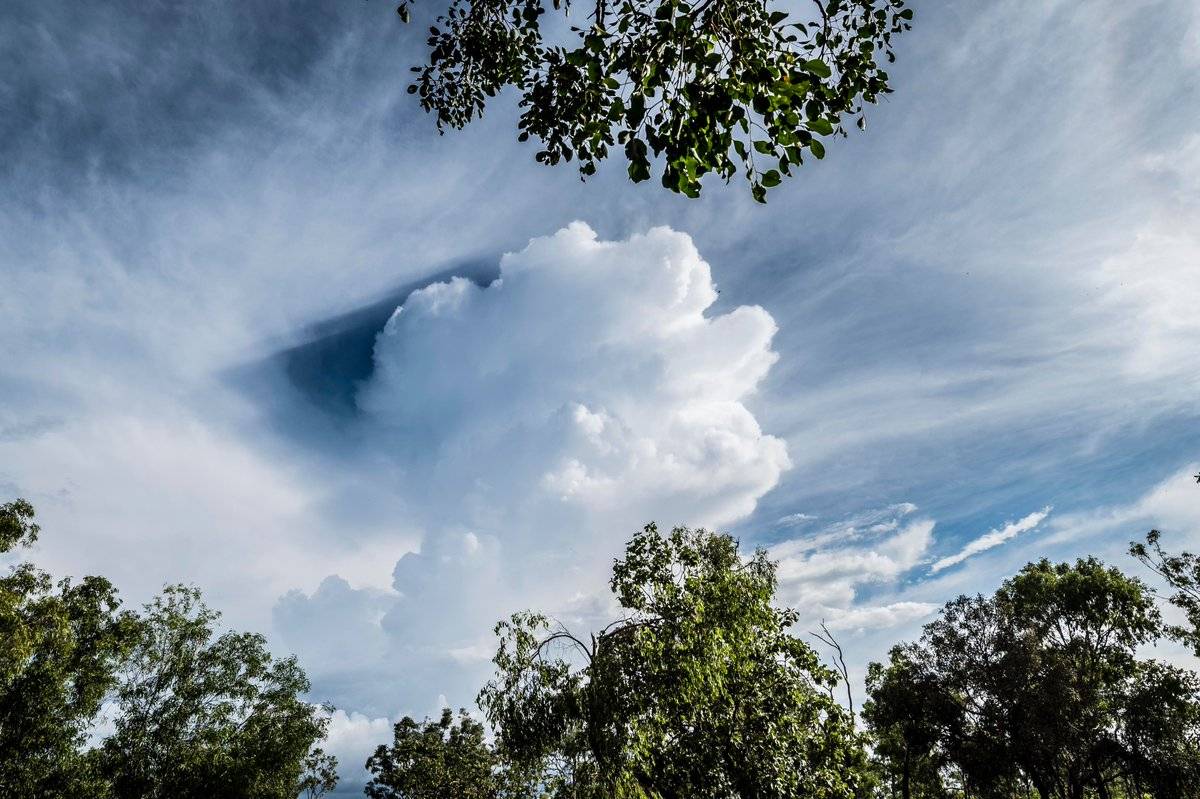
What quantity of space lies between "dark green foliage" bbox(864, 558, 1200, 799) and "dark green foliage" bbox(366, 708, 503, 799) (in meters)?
22.5

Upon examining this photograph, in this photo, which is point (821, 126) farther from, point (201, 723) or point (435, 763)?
point (435, 763)

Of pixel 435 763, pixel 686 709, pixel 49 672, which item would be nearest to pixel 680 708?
pixel 686 709

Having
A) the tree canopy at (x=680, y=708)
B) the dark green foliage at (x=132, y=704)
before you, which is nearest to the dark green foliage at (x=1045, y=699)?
the tree canopy at (x=680, y=708)

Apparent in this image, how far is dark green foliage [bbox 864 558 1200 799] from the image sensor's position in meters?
26.1

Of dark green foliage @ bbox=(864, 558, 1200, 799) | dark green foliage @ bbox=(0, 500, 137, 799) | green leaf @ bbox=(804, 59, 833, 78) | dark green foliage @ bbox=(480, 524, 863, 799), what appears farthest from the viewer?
dark green foliage @ bbox=(864, 558, 1200, 799)

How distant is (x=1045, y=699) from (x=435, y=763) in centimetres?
3873

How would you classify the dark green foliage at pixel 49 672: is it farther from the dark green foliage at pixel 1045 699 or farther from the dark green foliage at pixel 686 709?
the dark green foliage at pixel 1045 699

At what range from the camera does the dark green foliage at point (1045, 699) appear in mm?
26078

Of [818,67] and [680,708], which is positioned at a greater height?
[818,67]

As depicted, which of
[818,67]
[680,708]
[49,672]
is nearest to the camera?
[818,67]

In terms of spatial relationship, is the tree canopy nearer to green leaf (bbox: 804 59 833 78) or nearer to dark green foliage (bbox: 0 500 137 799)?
green leaf (bbox: 804 59 833 78)

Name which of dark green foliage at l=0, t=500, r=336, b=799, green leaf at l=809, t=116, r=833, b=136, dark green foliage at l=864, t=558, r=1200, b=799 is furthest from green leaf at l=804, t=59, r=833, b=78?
dark green foliage at l=864, t=558, r=1200, b=799

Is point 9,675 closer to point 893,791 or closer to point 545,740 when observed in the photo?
point 545,740

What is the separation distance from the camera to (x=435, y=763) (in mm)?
41000
